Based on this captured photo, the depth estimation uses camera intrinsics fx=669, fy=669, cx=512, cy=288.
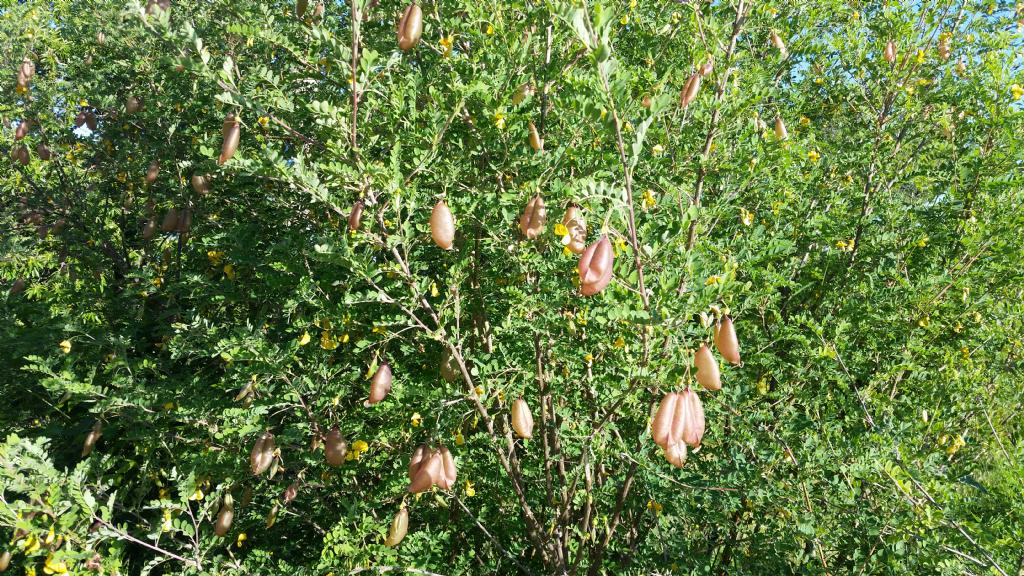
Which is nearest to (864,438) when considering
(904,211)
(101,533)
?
(904,211)

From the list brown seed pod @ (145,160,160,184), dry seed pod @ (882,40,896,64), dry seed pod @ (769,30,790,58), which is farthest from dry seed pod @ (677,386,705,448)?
brown seed pod @ (145,160,160,184)

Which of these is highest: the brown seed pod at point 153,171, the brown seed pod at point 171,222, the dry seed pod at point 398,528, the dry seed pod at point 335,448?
the brown seed pod at point 153,171

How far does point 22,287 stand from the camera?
168 inches

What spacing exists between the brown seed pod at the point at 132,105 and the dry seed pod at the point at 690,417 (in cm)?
330

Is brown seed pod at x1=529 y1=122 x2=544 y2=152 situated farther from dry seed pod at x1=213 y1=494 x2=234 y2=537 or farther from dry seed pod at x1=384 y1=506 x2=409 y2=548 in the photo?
dry seed pod at x1=213 y1=494 x2=234 y2=537

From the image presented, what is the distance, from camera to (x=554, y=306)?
2074 mm

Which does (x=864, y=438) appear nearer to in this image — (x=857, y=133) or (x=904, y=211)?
(x=904, y=211)

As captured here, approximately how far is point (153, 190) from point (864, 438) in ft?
11.9

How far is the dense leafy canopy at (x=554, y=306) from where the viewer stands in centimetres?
201

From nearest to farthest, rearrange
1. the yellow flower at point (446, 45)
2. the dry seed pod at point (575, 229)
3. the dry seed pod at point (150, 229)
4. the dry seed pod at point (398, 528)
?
the dry seed pod at point (575, 229), the dry seed pod at point (398, 528), the yellow flower at point (446, 45), the dry seed pod at point (150, 229)

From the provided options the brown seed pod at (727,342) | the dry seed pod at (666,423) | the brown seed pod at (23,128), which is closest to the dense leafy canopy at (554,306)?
the brown seed pod at (727,342)

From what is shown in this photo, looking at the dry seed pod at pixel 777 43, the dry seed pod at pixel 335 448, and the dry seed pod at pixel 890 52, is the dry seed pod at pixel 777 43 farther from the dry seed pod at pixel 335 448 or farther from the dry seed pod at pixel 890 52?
the dry seed pod at pixel 335 448

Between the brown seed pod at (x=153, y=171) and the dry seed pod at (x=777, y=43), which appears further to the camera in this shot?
the brown seed pod at (x=153, y=171)

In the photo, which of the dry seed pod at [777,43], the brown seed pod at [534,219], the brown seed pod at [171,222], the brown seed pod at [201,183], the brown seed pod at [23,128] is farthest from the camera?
the brown seed pod at [23,128]
